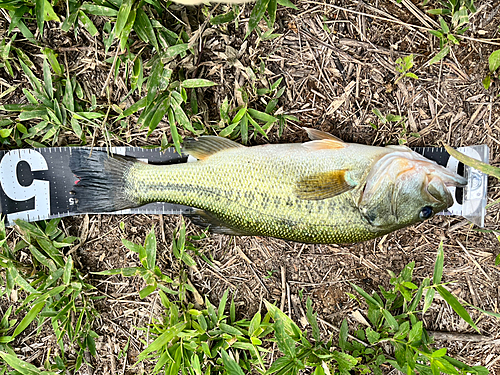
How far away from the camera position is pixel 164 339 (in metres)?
2.78

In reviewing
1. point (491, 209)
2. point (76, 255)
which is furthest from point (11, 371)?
point (491, 209)

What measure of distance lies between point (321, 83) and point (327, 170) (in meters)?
0.84

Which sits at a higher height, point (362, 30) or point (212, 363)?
point (362, 30)

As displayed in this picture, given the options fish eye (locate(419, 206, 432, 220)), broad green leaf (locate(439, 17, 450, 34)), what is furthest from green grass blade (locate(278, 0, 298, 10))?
fish eye (locate(419, 206, 432, 220))

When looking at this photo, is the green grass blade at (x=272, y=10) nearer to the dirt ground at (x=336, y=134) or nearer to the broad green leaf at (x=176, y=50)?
the dirt ground at (x=336, y=134)

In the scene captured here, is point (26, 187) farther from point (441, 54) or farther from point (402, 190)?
point (441, 54)

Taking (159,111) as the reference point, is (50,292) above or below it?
below

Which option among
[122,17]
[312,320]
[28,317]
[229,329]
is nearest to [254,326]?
[229,329]

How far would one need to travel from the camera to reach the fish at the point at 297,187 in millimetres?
2484

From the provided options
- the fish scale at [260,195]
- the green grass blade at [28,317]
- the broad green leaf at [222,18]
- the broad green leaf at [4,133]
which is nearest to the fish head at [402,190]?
the fish scale at [260,195]

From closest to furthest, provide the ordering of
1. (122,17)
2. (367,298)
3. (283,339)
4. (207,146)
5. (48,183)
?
1. (122,17)
2. (283,339)
3. (207,146)
4. (367,298)
5. (48,183)

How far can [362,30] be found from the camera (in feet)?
9.36

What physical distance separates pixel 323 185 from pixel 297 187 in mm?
186

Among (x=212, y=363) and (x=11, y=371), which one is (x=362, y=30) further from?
(x=11, y=371)
